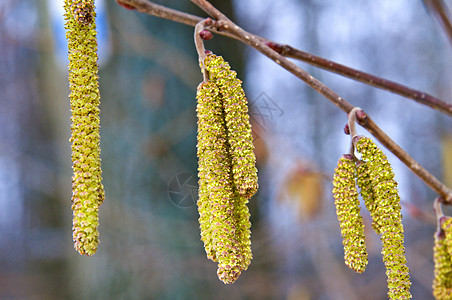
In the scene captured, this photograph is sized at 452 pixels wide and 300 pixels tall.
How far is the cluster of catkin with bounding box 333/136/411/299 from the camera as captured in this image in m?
0.71

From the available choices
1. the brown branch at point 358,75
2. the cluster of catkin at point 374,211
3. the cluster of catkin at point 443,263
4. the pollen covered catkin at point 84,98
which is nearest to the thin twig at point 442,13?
the brown branch at point 358,75

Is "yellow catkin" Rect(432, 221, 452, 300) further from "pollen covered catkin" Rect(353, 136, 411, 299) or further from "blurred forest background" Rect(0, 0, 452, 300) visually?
"blurred forest background" Rect(0, 0, 452, 300)

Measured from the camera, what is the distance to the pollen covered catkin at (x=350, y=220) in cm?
72

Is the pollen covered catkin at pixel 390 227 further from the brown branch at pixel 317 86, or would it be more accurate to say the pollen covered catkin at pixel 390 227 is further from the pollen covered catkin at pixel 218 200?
the pollen covered catkin at pixel 218 200

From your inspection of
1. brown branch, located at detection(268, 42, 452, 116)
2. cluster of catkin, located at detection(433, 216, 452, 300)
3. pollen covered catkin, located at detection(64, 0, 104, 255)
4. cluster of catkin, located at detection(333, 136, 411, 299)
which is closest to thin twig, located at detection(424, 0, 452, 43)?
brown branch, located at detection(268, 42, 452, 116)

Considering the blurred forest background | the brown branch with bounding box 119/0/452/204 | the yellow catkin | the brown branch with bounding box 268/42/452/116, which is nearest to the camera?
the yellow catkin

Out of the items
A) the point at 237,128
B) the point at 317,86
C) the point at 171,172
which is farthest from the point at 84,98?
the point at 171,172

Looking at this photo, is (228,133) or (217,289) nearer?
(228,133)

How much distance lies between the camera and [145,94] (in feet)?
7.22

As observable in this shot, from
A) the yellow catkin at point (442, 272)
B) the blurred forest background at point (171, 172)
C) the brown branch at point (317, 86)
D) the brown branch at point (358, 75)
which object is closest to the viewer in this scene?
the yellow catkin at point (442, 272)

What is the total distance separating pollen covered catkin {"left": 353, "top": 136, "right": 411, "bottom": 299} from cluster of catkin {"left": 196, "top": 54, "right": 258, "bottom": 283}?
21 cm

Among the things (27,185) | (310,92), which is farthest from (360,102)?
(27,185)

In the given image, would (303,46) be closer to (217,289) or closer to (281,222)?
(281,222)

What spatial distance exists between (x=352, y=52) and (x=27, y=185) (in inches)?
189
